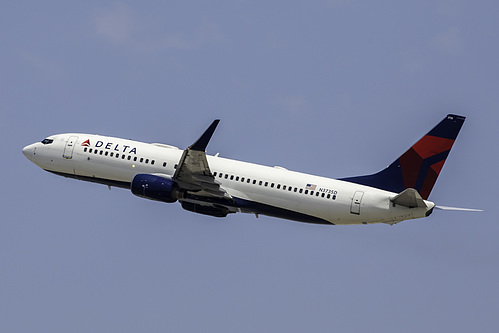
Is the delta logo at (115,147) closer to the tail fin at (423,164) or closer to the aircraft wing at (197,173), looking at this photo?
the aircraft wing at (197,173)

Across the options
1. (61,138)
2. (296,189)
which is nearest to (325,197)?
(296,189)

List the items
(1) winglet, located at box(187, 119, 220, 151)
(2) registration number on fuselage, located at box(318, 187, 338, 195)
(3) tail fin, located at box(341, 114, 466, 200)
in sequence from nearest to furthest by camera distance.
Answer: (1) winglet, located at box(187, 119, 220, 151), (2) registration number on fuselage, located at box(318, 187, 338, 195), (3) tail fin, located at box(341, 114, 466, 200)

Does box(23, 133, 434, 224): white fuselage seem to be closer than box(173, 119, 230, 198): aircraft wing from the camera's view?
Yes

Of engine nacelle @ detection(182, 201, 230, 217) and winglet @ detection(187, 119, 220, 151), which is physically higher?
winglet @ detection(187, 119, 220, 151)

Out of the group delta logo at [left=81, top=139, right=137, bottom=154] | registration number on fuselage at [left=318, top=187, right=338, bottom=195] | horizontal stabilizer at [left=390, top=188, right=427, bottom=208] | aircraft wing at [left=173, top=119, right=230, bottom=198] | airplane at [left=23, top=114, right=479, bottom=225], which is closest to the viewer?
horizontal stabilizer at [left=390, top=188, right=427, bottom=208]

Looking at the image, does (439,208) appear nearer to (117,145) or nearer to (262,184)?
(262,184)

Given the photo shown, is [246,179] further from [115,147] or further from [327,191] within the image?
[115,147]

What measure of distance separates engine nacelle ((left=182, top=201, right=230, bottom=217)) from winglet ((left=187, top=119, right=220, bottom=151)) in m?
6.21

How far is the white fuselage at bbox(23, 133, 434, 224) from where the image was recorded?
192ft

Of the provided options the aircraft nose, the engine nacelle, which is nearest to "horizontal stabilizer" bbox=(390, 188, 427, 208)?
the engine nacelle

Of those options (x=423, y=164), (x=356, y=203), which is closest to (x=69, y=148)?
(x=356, y=203)

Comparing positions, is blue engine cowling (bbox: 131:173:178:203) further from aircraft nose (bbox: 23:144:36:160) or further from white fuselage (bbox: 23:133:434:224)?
aircraft nose (bbox: 23:144:36:160)

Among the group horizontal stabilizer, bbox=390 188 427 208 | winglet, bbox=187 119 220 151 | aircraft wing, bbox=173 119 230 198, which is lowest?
horizontal stabilizer, bbox=390 188 427 208

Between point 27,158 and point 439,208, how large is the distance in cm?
3114
